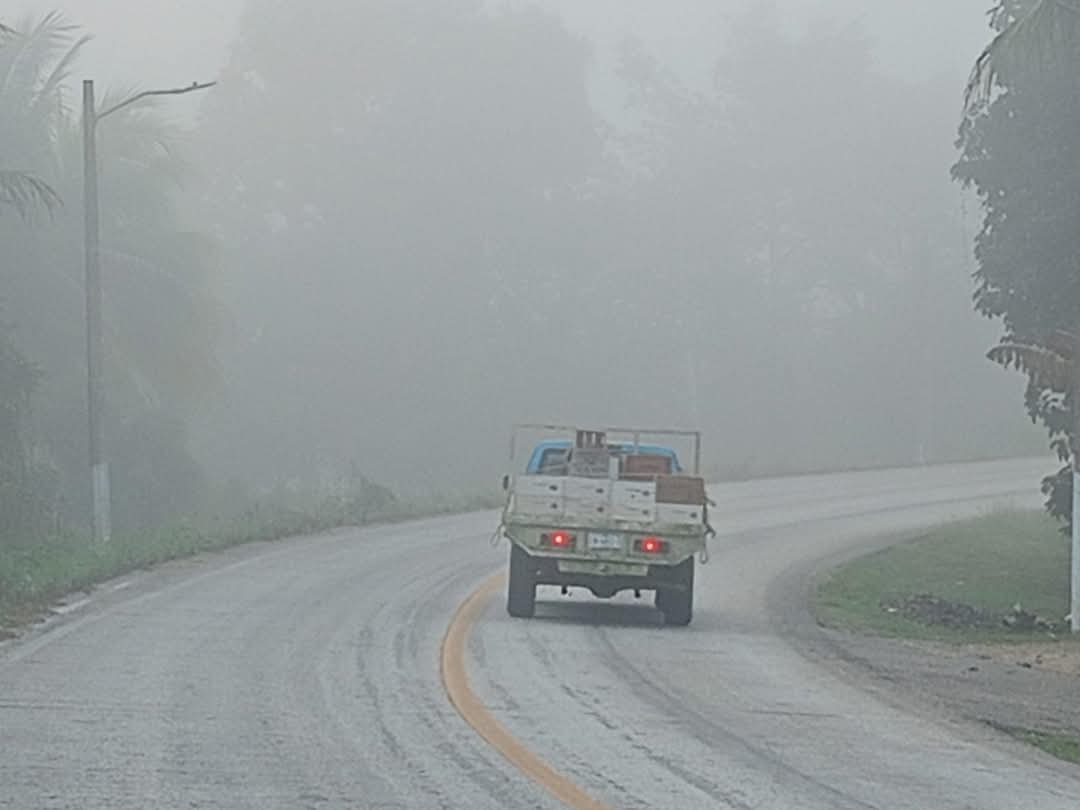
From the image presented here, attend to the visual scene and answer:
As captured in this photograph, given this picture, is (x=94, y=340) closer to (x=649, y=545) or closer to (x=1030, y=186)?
(x=649, y=545)

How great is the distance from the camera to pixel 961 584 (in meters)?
26.9

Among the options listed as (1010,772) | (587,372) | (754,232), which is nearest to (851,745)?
(1010,772)

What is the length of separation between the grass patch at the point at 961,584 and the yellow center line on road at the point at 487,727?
5215 millimetres

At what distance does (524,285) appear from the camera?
5978cm

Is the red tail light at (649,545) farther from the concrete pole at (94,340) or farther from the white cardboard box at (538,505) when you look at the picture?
the concrete pole at (94,340)

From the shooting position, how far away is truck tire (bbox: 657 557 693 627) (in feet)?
60.3

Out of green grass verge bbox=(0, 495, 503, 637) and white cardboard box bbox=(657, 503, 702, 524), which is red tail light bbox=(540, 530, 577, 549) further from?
green grass verge bbox=(0, 495, 503, 637)

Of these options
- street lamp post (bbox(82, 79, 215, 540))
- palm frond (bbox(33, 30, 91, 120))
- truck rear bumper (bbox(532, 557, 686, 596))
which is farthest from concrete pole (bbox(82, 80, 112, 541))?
palm frond (bbox(33, 30, 91, 120))

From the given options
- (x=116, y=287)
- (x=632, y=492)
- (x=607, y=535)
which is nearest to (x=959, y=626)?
(x=632, y=492)

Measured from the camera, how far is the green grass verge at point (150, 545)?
1883cm

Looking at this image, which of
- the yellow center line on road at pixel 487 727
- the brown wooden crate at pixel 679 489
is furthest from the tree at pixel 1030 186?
the yellow center line on road at pixel 487 727

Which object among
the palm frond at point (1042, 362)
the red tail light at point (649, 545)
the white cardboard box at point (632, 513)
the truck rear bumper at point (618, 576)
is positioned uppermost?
the palm frond at point (1042, 362)

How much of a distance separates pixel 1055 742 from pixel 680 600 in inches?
269

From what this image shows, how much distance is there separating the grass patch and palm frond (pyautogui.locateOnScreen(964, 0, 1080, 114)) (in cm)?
578
